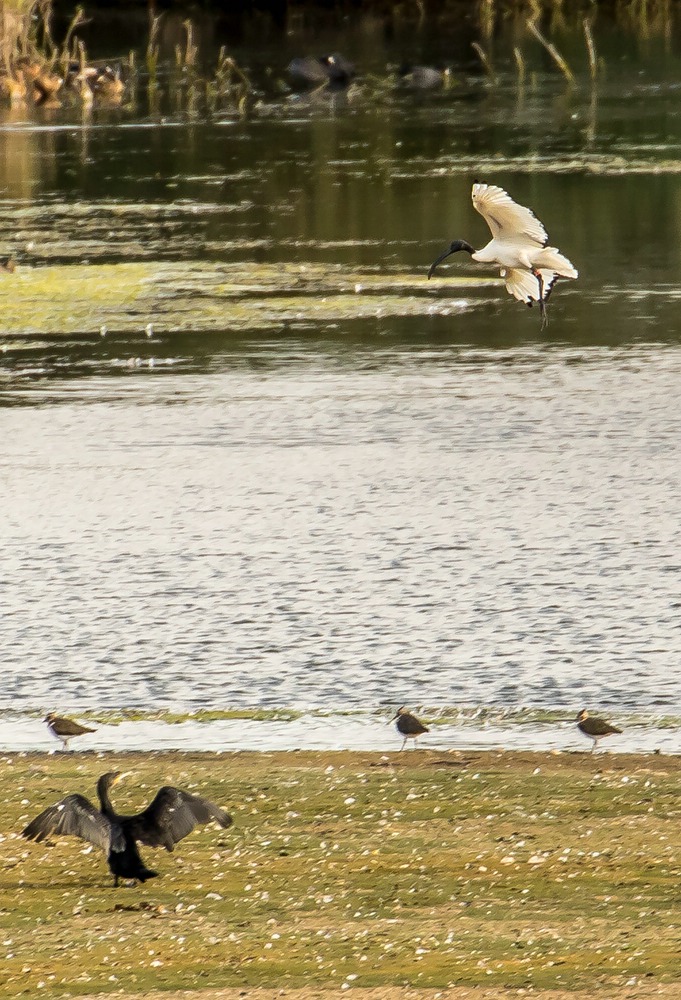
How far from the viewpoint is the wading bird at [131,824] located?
269 inches

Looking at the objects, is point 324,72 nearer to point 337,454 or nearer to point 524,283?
point 337,454

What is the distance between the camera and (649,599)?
1069cm

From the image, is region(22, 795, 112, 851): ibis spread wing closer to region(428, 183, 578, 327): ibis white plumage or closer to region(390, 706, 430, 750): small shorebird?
region(390, 706, 430, 750): small shorebird

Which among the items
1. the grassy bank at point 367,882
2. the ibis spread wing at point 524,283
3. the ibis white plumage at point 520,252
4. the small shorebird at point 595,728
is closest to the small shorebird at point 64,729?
the grassy bank at point 367,882

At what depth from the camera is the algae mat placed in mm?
18766

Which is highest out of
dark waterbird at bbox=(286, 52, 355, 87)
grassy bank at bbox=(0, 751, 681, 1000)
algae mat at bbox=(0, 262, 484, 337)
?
dark waterbird at bbox=(286, 52, 355, 87)

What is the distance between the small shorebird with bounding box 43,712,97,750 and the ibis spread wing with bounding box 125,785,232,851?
179 cm

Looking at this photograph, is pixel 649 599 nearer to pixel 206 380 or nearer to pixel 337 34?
pixel 206 380

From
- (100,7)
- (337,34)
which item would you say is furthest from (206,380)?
(100,7)

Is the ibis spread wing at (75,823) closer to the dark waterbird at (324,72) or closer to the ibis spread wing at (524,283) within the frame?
the ibis spread wing at (524,283)

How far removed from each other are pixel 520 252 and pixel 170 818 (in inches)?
270

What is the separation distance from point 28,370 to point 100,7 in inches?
2364

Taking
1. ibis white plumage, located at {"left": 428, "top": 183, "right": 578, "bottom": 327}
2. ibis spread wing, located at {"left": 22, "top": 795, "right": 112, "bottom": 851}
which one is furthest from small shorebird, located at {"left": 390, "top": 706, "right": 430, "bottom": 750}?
ibis white plumage, located at {"left": 428, "top": 183, "right": 578, "bottom": 327}

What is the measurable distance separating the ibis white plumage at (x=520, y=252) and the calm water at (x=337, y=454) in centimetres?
114
